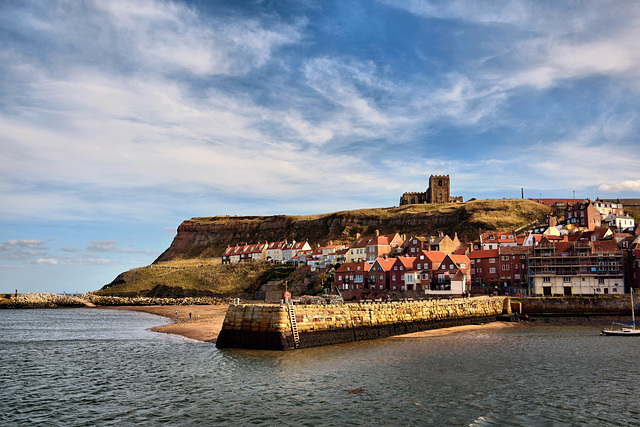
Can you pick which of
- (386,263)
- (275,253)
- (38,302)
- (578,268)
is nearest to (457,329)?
(578,268)

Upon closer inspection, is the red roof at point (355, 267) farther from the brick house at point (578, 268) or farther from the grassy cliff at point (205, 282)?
the brick house at point (578, 268)

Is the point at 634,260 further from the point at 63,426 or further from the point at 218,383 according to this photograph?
the point at 63,426

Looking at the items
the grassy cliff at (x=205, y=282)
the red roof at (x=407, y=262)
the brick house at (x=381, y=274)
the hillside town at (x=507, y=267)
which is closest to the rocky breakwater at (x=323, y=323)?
the hillside town at (x=507, y=267)

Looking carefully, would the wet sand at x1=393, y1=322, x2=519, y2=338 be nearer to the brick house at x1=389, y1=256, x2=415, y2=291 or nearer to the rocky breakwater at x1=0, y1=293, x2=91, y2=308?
the brick house at x1=389, y1=256, x2=415, y2=291

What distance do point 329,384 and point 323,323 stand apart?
566 inches

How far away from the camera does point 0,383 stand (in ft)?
99.6

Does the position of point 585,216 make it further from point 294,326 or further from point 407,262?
point 294,326

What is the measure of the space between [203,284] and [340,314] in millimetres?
92686

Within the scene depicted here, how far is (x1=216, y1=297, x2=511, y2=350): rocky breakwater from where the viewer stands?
130 ft

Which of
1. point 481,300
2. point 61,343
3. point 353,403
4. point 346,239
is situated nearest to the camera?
point 353,403

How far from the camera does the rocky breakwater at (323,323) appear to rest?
3975cm

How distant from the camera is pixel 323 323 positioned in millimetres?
43031

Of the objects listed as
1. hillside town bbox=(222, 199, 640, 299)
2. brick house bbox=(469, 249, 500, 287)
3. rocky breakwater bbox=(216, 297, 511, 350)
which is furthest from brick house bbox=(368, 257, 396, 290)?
rocky breakwater bbox=(216, 297, 511, 350)

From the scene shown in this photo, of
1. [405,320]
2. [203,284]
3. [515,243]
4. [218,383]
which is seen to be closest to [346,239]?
[203,284]
